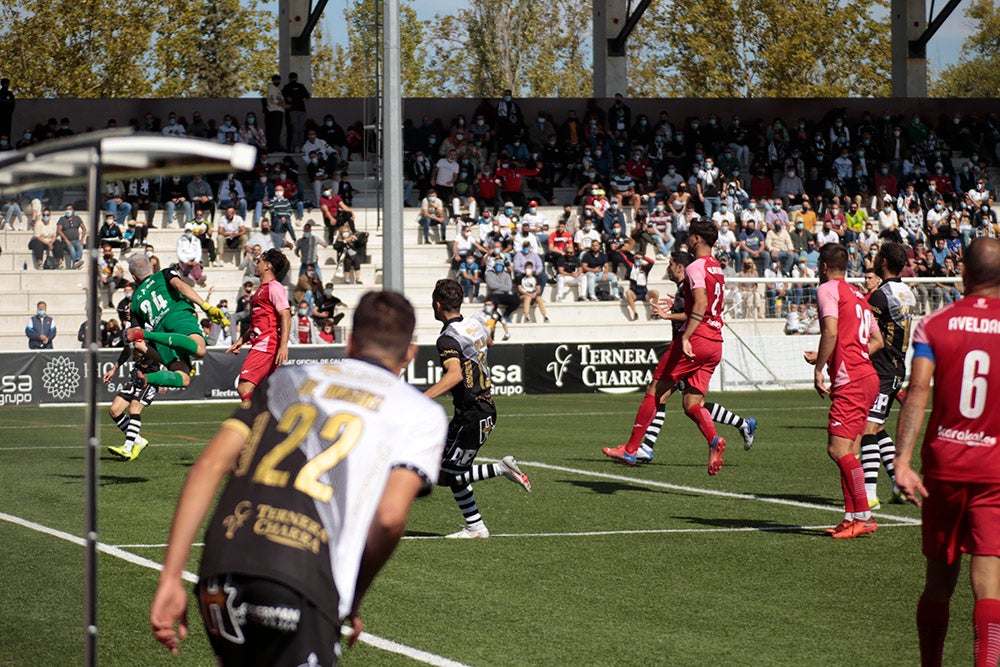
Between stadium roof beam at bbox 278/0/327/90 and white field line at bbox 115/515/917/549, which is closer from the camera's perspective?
white field line at bbox 115/515/917/549

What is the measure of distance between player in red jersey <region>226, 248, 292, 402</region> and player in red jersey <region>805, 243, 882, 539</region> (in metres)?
5.53

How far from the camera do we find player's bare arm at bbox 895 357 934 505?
19.3ft

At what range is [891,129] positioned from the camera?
134 ft

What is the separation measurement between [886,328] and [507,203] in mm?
23996

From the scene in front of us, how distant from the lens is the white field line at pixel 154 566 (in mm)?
4834

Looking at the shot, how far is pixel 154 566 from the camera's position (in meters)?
8.80

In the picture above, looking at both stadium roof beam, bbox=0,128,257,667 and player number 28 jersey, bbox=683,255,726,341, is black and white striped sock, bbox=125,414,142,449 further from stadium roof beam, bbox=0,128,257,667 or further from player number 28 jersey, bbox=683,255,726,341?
stadium roof beam, bbox=0,128,257,667

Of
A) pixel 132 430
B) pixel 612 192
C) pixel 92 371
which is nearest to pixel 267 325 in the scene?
pixel 132 430

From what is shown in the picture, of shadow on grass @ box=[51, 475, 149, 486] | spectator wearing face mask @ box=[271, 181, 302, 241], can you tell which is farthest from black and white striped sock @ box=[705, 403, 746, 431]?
spectator wearing face mask @ box=[271, 181, 302, 241]

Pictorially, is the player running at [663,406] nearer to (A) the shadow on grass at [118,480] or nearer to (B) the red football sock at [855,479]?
(B) the red football sock at [855,479]

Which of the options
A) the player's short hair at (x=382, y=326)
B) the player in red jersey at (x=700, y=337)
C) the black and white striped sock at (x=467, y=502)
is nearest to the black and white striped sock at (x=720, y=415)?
the player in red jersey at (x=700, y=337)

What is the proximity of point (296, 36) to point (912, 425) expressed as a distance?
35.9 meters

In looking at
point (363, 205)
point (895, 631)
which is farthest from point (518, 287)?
point (895, 631)

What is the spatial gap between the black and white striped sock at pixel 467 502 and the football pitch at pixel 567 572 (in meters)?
0.22
